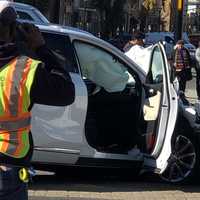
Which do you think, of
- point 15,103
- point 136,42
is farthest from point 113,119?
point 136,42

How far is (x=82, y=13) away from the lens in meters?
51.6

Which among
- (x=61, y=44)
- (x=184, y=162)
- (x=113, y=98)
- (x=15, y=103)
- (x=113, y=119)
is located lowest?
(x=184, y=162)

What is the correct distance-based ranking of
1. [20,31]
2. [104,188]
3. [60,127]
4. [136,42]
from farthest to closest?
1. [136,42]
2. [104,188]
3. [60,127]
4. [20,31]

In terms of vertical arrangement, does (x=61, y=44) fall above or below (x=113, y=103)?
above

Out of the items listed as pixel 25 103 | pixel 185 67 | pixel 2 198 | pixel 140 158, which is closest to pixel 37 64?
pixel 25 103

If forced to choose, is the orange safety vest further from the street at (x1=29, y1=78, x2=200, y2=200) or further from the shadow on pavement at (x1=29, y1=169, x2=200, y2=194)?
the shadow on pavement at (x1=29, y1=169, x2=200, y2=194)

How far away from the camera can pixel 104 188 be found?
7090 mm

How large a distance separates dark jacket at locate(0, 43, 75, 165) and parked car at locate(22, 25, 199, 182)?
3.50 metres

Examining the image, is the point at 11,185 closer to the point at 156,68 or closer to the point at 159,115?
the point at 159,115

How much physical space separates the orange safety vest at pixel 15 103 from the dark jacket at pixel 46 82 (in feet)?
0.08

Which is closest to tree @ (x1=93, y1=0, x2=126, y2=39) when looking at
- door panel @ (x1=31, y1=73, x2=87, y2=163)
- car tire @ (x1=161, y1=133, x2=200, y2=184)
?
car tire @ (x1=161, y1=133, x2=200, y2=184)

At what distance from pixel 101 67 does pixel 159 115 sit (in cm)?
80

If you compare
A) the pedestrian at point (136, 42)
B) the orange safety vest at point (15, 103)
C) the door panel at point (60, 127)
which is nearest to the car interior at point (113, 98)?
the door panel at point (60, 127)

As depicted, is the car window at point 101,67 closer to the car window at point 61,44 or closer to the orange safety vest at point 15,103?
the car window at point 61,44
